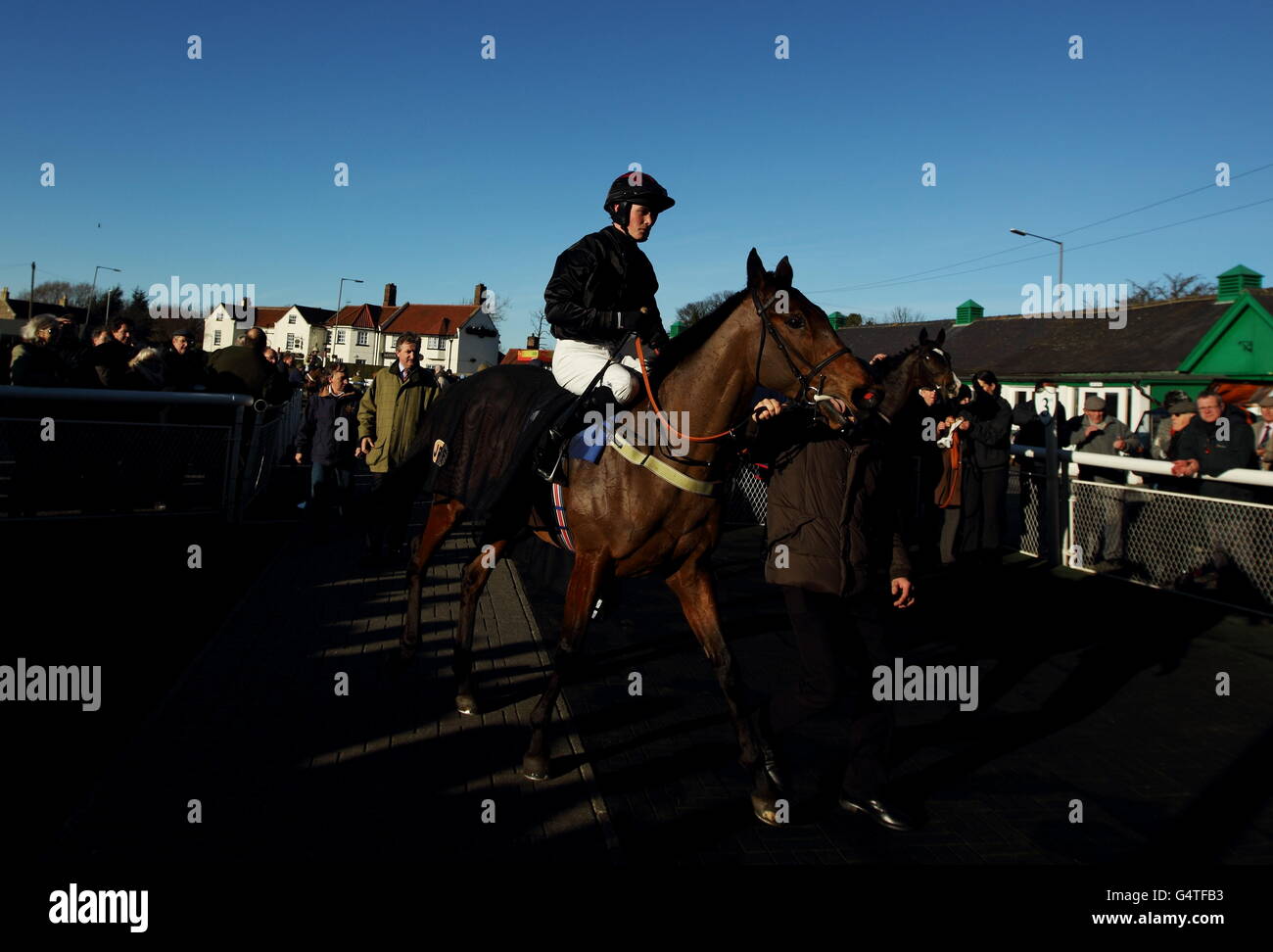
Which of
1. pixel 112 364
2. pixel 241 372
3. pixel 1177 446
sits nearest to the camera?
pixel 1177 446

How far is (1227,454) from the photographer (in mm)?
9047

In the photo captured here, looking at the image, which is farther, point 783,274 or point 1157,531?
point 1157,531

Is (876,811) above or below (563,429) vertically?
below

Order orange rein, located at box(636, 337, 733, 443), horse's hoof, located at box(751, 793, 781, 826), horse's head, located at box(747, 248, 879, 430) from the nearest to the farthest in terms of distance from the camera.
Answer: horse's head, located at box(747, 248, 879, 430) → horse's hoof, located at box(751, 793, 781, 826) → orange rein, located at box(636, 337, 733, 443)

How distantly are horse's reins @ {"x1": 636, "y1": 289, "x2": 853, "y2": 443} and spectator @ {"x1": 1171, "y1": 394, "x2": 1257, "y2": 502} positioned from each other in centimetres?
674

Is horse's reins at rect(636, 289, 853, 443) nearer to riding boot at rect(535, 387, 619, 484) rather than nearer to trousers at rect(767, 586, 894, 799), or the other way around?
riding boot at rect(535, 387, 619, 484)

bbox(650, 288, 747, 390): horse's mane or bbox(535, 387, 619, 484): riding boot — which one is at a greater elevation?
bbox(650, 288, 747, 390): horse's mane

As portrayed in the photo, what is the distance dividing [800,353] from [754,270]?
474 millimetres

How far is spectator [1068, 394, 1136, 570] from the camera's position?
1041 centimetres

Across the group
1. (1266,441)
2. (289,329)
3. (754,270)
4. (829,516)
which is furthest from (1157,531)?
(289,329)

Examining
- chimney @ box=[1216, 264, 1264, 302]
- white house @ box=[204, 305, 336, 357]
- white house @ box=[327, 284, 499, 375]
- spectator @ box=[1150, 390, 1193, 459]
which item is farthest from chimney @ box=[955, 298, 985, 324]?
white house @ box=[204, 305, 336, 357]

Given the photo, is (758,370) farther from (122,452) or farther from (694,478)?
(122,452)
